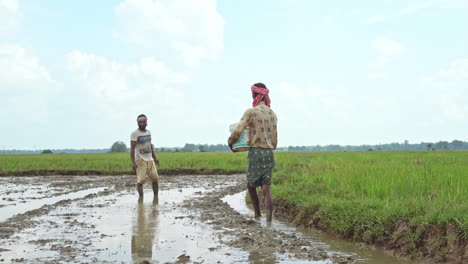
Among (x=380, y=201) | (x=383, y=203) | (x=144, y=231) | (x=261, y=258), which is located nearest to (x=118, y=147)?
(x=144, y=231)

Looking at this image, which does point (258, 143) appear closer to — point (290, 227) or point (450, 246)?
point (290, 227)

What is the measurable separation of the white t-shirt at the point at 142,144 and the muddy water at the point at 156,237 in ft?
3.70

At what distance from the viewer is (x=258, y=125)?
20.5ft

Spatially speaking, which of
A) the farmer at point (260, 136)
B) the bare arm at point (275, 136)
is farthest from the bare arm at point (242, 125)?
the bare arm at point (275, 136)

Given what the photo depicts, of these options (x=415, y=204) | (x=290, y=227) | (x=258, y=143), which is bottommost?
(x=290, y=227)

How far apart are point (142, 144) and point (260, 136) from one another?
3.79 meters

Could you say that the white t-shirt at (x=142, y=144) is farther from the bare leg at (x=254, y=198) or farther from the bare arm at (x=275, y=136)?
the bare arm at (x=275, y=136)

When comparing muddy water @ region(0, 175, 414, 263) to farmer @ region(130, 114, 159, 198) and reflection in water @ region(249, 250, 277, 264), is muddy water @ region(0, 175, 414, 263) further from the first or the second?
farmer @ region(130, 114, 159, 198)

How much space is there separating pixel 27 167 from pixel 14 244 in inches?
675

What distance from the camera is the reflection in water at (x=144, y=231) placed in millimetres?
4496

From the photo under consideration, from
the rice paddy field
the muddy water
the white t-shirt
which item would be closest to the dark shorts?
the muddy water

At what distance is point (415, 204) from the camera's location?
16.9 feet

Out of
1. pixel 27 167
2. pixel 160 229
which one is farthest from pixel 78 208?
pixel 27 167

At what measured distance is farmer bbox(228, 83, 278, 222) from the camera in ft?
20.5
